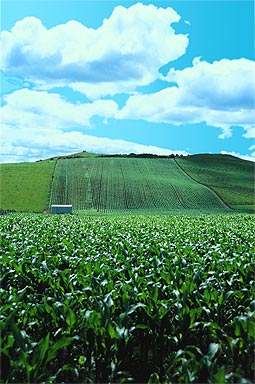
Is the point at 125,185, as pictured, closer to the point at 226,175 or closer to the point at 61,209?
the point at 61,209

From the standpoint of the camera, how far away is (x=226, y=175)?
318ft

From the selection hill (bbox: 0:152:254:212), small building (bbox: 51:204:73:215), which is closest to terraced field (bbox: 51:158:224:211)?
hill (bbox: 0:152:254:212)

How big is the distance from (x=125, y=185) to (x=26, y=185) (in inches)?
688

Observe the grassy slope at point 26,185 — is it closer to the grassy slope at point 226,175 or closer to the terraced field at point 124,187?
the terraced field at point 124,187

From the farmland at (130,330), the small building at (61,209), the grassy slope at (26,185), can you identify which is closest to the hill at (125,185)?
the grassy slope at (26,185)

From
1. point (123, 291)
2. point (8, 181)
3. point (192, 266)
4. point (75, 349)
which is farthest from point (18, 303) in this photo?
point (8, 181)

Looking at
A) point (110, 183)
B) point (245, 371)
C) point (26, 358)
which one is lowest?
point (245, 371)

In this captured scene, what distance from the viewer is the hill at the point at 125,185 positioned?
6806cm

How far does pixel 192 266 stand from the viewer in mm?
9547

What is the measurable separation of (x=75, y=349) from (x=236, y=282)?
404 cm

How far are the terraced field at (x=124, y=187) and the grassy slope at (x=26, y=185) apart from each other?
6.05 feet

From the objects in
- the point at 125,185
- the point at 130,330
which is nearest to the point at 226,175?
the point at 125,185

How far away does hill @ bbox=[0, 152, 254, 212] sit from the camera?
68062 mm

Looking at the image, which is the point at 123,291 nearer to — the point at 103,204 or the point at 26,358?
the point at 26,358
